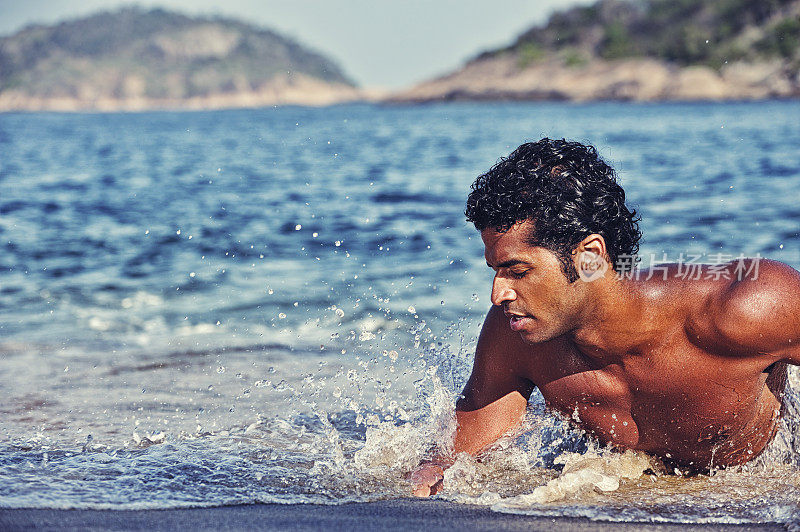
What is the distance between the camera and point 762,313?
9.37 feet

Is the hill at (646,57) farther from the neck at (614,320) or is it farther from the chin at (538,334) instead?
the chin at (538,334)

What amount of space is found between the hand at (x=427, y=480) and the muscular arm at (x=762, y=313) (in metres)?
1.19

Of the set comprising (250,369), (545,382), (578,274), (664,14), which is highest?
(664,14)

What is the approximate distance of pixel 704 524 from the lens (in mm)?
3002

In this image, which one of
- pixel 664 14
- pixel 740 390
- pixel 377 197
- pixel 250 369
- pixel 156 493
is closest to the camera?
pixel 740 390

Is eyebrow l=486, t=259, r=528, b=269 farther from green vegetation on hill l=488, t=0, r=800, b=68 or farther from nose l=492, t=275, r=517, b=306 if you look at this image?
green vegetation on hill l=488, t=0, r=800, b=68

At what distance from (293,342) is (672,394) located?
355cm

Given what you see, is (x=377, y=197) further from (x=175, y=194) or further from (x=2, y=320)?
(x=2, y=320)

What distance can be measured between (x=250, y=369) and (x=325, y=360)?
0.49m

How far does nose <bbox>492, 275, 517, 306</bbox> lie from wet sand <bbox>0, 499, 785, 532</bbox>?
75 centimetres

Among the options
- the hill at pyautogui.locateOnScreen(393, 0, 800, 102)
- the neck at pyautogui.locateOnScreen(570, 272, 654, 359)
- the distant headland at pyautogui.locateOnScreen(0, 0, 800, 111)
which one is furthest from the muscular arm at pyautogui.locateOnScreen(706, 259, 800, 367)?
the distant headland at pyautogui.locateOnScreen(0, 0, 800, 111)

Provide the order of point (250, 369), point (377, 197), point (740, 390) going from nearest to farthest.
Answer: point (740, 390)
point (250, 369)
point (377, 197)

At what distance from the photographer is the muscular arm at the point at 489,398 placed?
11.2 feet

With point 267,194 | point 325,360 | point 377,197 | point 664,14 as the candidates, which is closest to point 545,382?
point 325,360
